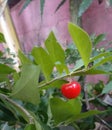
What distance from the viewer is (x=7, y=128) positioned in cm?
53

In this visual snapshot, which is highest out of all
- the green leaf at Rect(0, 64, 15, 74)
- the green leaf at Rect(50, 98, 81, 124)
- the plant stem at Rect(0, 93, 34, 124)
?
the green leaf at Rect(0, 64, 15, 74)

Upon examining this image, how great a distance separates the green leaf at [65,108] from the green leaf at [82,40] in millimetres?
85

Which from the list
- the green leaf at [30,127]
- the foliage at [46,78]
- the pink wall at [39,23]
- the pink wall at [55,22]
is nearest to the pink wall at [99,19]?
the pink wall at [55,22]

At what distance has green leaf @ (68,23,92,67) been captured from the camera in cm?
41

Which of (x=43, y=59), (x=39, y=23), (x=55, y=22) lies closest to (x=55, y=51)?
(x=43, y=59)

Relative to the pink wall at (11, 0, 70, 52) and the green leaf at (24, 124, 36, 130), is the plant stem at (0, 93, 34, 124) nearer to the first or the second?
the green leaf at (24, 124, 36, 130)

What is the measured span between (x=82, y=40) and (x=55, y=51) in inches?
2.5

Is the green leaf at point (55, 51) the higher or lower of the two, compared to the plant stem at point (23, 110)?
higher

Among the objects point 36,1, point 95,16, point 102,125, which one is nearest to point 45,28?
point 36,1

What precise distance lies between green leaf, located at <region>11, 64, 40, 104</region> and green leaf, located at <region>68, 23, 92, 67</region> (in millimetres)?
71

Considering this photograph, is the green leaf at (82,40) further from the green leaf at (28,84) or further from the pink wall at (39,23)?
the pink wall at (39,23)

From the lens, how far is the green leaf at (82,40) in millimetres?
406

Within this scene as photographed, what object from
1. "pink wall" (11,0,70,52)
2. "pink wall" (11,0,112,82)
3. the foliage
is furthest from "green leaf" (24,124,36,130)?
"pink wall" (11,0,70,52)

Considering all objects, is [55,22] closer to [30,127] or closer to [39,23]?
[39,23]
